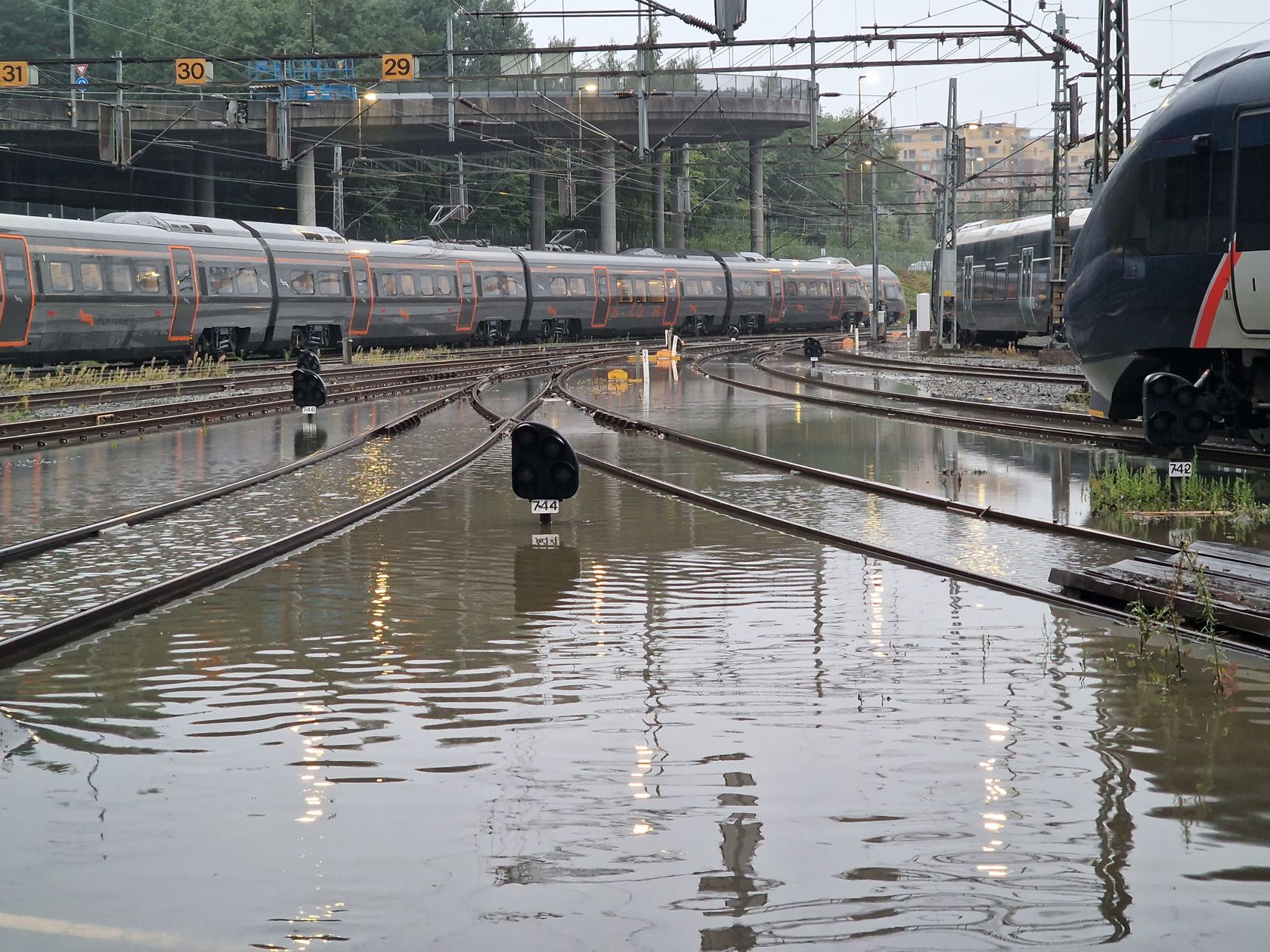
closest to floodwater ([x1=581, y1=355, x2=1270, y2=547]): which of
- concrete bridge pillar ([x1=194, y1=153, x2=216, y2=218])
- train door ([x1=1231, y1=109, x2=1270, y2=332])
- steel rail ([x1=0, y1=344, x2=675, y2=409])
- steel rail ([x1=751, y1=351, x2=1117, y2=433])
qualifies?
steel rail ([x1=751, y1=351, x2=1117, y2=433])

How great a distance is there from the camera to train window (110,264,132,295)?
32.5 metres

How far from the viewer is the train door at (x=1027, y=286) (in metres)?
40.8

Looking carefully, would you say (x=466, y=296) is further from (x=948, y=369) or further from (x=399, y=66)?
(x=948, y=369)

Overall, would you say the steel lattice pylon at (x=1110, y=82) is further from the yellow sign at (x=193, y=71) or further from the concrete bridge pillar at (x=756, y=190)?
the concrete bridge pillar at (x=756, y=190)

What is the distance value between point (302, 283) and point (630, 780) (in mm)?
36863

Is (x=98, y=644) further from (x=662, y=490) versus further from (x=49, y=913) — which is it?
(x=662, y=490)

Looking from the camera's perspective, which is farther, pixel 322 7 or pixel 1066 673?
pixel 322 7

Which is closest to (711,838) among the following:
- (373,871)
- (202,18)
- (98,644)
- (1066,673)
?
(373,871)

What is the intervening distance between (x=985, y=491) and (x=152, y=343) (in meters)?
25.1

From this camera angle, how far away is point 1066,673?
22.3 feet

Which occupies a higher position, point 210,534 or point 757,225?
point 757,225

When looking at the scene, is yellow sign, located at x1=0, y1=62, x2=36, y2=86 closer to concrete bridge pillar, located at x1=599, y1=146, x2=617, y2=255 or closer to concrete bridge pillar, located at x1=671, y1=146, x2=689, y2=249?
concrete bridge pillar, located at x1=671, y1=146, x2=689, y2=249

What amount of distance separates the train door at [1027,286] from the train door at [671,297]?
20.5 meters

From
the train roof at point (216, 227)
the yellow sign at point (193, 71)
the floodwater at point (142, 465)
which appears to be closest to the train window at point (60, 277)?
the train roof at point (216, 227)
